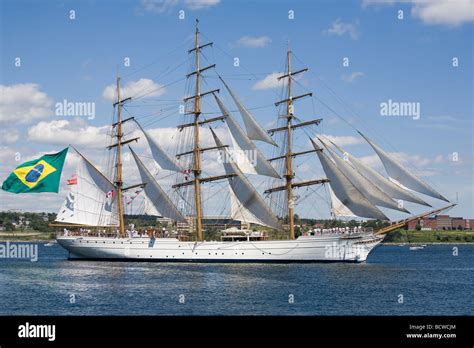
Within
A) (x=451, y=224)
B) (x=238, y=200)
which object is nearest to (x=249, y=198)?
(x=238, y=200)

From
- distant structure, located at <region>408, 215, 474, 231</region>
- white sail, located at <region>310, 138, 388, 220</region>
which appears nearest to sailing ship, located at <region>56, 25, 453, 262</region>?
white sail, located at <region>310, 138, 388, 220</region>

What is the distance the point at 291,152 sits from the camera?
214ft

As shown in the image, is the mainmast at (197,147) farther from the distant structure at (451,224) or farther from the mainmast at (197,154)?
the distant structure at (451,224)

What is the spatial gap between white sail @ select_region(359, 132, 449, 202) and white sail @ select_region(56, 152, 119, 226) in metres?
26.6

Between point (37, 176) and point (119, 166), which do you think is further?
point (119, 166)

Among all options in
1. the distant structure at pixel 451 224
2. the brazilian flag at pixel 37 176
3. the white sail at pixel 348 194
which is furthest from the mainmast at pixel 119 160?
the distant structure at pixel 451 224

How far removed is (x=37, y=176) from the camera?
5909 centimetres

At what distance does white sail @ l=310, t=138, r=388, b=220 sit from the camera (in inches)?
2301

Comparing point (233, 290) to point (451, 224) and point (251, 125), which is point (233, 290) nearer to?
point (251, 125)

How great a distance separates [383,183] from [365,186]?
1.88 m

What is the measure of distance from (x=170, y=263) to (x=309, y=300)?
2793cm

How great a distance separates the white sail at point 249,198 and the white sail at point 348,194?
6575 mm

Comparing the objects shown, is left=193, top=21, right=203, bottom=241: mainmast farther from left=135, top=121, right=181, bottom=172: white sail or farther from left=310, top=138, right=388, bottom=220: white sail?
left=310, top=138, right=388, bottom=220: white sail
